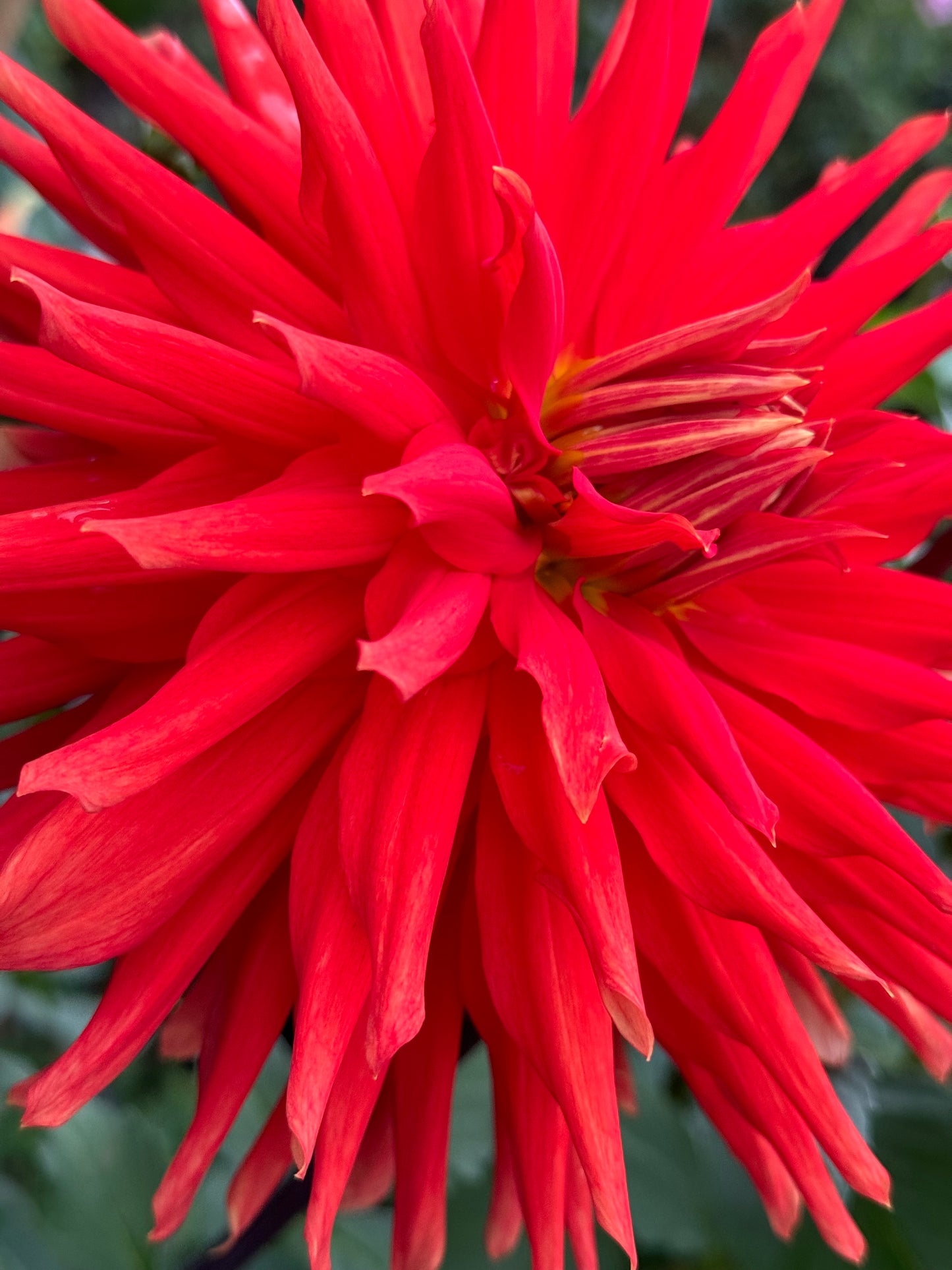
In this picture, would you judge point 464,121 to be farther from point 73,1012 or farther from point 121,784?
point 73,1012

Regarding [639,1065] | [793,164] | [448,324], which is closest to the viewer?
[448,324]

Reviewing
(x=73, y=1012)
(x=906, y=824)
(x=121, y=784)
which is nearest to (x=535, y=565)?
(x=121, y=784)

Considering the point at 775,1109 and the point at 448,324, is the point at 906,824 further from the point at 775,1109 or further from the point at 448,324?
the point at 448,324

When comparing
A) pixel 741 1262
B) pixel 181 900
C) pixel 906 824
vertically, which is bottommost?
pixel 741 1262

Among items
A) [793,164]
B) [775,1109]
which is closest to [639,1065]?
[775,1109]

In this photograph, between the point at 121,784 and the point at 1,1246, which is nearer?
the point at 121,784

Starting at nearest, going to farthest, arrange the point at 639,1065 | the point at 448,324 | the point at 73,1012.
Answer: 1. the point at 448,324
2. the point at 639,1065
3. the point at 73,1012

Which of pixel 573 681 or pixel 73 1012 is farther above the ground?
pixel 573 681
